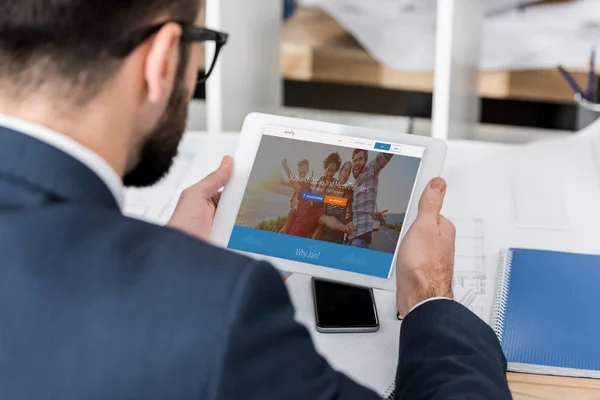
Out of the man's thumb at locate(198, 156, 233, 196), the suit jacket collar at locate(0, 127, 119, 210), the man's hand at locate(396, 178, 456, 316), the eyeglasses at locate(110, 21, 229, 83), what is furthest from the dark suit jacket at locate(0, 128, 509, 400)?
the man's thumb at locate(198, 156, 233, 196)

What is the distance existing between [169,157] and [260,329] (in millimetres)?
278

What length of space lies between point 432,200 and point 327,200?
0.42 ft

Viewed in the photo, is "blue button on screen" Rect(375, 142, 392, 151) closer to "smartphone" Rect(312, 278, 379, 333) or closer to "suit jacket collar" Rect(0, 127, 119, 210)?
"smartphone" Rect(312, 278, 379, 333)

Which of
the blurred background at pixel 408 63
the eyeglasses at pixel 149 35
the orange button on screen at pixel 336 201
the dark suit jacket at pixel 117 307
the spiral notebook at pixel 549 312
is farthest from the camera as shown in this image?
the blurred background at pixel 408 63

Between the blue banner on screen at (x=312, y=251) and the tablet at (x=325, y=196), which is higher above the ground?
the tablet at (x=325, y=196)

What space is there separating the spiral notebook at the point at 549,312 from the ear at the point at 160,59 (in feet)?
1.61

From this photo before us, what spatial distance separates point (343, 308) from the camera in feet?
3.43

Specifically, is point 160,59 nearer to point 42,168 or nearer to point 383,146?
point 42,168

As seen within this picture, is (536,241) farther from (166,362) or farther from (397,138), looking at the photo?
(166,362)

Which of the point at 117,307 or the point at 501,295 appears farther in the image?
the point at 501,295

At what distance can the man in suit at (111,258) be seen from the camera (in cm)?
60

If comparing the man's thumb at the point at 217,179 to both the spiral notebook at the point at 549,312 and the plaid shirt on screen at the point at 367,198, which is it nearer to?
the plaid shirt on screen at the point at 367,198

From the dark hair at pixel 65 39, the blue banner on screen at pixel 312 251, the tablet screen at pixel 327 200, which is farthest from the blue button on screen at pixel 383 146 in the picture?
the dark hair at pixel 65 39

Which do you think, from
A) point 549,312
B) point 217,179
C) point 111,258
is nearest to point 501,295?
point 549,312
